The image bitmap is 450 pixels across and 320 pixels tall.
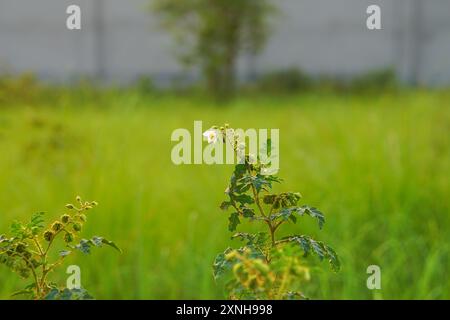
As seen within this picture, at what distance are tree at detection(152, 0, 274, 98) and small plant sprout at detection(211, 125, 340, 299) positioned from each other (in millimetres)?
7463

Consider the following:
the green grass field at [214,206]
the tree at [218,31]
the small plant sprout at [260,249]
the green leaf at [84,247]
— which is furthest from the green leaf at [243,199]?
the tree at [218,31]

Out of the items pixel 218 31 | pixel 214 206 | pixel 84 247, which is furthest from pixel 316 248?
pixel 218 31

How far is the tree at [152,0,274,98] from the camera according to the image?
8.39 meters

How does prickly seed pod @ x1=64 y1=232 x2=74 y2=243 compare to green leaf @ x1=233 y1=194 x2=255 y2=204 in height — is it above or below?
below

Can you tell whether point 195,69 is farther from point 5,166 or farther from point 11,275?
point 11,275

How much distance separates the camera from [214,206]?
8.90 ft

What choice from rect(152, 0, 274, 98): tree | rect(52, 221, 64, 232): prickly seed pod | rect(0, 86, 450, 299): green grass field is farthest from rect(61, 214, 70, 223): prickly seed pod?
rect(152, 0, 274, 98): tree

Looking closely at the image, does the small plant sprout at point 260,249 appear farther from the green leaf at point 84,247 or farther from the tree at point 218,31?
the tree at point 218,31

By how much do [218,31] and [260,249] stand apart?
7653 millimetres

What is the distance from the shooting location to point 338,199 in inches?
99.8

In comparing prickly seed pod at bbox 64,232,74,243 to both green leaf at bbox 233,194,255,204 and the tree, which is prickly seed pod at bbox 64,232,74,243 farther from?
the tree

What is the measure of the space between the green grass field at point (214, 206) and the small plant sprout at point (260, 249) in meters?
1.13

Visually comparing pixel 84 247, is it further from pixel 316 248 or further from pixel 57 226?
pixel 316 248

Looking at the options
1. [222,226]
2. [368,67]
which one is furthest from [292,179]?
[368,67]
